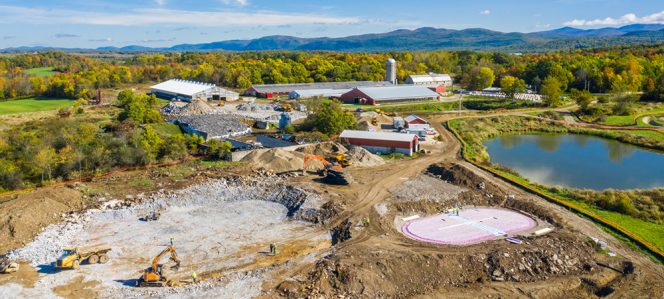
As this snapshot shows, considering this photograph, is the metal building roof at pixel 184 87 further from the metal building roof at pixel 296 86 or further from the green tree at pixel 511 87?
the green tree at pixel 511 87

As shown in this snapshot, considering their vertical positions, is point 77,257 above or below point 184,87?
below

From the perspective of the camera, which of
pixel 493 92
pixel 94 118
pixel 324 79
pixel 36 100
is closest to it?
pixel 94 118

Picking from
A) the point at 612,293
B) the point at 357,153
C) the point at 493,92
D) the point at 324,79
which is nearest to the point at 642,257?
the point at 612,293

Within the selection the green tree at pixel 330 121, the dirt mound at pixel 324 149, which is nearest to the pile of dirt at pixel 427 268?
the dirt mound at pixel 324 149

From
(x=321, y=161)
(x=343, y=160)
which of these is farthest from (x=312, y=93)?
(x=343, y=160)

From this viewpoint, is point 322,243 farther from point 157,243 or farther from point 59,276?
point 59,276

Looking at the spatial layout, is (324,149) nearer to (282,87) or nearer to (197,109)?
(197,109)
